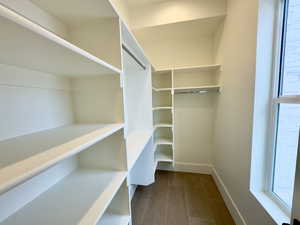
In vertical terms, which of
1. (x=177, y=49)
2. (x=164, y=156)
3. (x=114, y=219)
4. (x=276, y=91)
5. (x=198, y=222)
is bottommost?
(x=198, y=222)

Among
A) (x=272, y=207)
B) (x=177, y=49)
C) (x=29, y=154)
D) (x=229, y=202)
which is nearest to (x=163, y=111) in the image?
(x=177, y=49)

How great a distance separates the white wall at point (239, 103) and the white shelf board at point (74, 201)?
1201mm

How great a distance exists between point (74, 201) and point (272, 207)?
4.70 feet

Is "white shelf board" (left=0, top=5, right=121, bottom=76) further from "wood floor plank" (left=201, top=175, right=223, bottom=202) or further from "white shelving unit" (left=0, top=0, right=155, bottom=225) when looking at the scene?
"wood floor plank" (left=201, top=175, right=223, bottom=202)

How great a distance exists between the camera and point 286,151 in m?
1.12

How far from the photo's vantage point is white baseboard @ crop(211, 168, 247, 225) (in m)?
1.47

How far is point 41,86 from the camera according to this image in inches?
32.0

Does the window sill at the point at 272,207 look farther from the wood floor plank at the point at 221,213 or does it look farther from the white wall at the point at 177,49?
the white wall at the point at 177,49

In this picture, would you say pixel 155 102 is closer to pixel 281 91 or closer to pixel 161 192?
pixel 161 192

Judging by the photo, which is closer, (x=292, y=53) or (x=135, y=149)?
(x=292, y=53)

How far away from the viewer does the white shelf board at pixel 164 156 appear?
2.43m

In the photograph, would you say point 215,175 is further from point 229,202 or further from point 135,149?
point 135,149

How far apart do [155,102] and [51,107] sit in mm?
1913

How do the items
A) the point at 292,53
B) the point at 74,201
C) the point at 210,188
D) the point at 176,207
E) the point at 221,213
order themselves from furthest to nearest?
the point at 210,188
the point at 176,207
the point at 221,213
the point at 292,53
the point at 74,201
